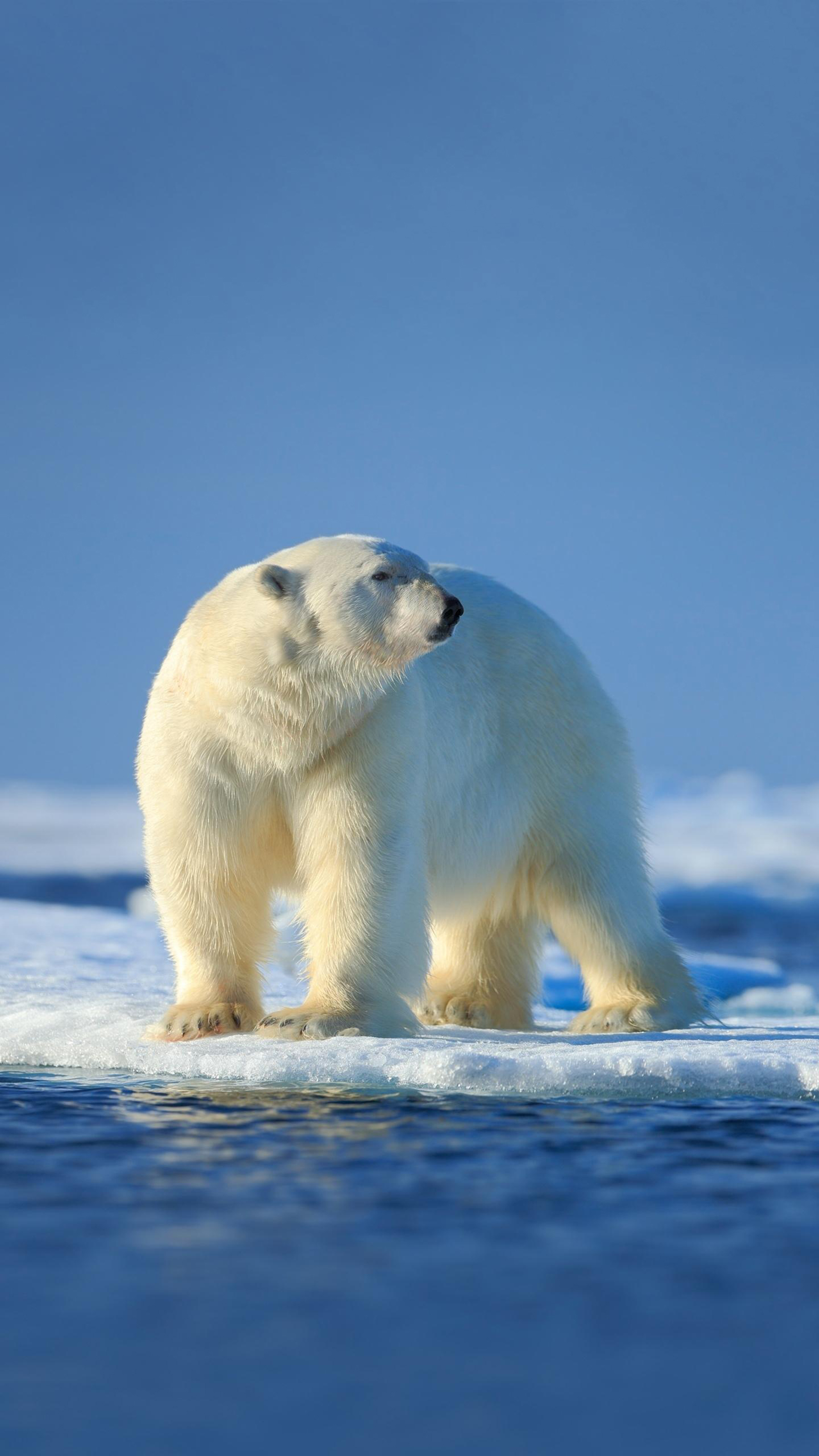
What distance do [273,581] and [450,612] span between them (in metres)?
0.58

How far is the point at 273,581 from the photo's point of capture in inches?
182

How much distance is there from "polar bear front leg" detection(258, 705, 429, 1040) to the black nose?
0.45 m

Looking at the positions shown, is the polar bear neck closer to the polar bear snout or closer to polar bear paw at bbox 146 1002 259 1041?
the polar bear snout

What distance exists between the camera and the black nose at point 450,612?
447 centimetres

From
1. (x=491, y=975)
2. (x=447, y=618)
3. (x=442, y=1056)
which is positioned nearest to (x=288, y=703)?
(x=447, y=618)

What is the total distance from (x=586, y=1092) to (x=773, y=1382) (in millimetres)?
2129

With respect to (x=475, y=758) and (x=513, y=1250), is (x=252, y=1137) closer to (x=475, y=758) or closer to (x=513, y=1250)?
(x=513, y=1250)

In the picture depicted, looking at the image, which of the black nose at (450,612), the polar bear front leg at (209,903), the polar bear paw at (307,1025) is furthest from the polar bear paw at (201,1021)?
the black nose at (450,612)

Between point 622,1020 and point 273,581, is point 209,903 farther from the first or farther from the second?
point 622,1020

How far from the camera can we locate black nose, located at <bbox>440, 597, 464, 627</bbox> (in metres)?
4.47

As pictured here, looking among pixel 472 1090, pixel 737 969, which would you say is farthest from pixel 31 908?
pixel 472 1090

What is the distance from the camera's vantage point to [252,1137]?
3.18 m

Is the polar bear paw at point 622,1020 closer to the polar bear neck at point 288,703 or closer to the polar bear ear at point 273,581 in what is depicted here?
the polar bear neck at point 288,703

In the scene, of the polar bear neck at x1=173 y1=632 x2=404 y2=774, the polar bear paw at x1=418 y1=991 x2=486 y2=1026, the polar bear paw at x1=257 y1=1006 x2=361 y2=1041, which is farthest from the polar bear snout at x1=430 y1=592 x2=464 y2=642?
the polar bear paw at x1=418 y1=991 x2=486 y2=1026
